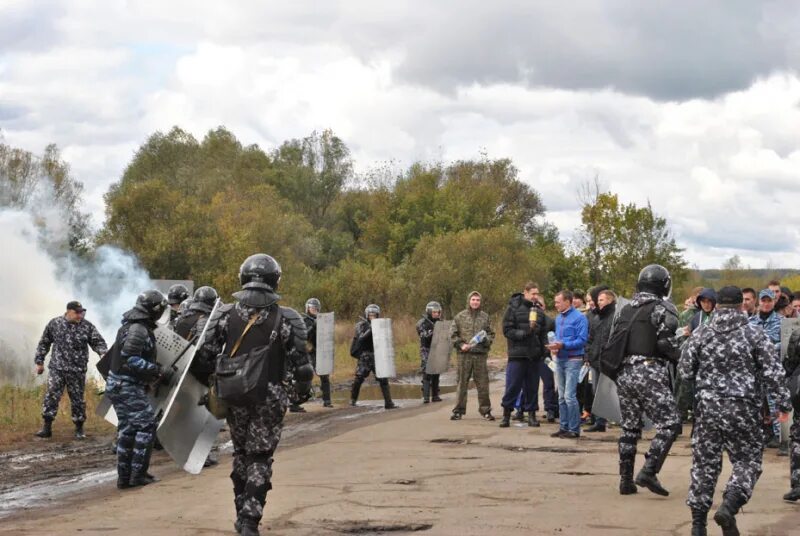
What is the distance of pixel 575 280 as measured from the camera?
55.3 meters

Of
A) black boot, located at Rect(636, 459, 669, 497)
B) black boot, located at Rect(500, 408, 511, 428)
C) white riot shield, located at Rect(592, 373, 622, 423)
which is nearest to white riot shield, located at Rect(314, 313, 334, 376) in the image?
black boot, located at Rect(500, 408, 511, 428)

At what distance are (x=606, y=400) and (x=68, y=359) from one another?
8298 millimetres

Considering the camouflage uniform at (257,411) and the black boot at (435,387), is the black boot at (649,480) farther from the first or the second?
the black boot at (435,387)

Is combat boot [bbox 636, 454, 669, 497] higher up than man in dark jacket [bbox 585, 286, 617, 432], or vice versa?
man in dark jacket [bbox 585, 286, 617, 432]

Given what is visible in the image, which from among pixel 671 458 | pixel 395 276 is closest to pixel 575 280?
pixel 395 276

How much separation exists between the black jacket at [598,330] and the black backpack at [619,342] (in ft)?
14.7

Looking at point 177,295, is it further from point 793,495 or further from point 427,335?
point 793,495

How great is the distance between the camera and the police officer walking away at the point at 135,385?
36.5 feet

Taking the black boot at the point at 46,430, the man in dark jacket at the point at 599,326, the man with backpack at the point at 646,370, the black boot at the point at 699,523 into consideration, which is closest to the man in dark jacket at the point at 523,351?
the man in dark jacket at the point at 599,326

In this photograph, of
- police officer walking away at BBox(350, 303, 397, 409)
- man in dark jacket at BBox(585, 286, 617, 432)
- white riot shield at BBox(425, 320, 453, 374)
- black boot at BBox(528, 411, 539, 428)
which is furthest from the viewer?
police officer walking away at BBox(350, 303, 397, 409)

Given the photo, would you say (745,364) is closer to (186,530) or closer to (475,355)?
(186,530)

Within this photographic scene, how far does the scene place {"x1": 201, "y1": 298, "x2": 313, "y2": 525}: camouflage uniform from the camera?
8.05 metres

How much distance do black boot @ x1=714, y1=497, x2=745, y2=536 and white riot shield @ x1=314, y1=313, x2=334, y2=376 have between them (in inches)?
547

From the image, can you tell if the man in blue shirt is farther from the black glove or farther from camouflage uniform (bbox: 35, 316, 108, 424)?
camouflage uniform (bbox: 35, 316, 108, 424)
